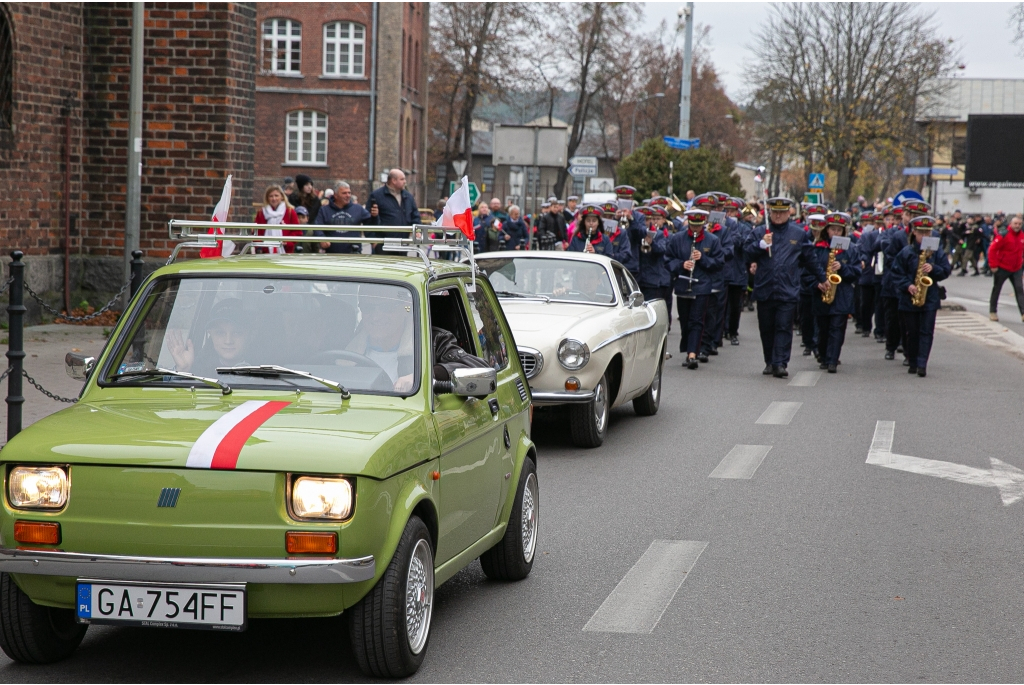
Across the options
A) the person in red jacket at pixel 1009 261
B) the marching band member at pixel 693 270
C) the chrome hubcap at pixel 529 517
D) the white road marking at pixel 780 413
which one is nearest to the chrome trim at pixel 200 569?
the chrome hubcap at pixel 529 517

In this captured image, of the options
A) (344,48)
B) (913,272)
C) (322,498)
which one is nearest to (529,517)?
(322,498)

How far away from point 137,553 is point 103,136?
14478mm

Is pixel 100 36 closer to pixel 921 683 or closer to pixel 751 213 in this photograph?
pixel 751 213

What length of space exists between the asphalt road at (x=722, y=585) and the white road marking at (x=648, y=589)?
0.02 meters

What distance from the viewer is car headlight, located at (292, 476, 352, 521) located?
173 inches

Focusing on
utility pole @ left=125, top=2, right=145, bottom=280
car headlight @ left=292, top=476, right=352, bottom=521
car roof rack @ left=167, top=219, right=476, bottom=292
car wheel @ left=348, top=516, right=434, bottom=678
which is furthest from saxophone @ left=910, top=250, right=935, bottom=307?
car headlight @ left=292, top=476, right=352, bottom=521

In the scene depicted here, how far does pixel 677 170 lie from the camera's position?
155 feet

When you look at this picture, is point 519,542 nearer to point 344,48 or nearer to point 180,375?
point 180,375

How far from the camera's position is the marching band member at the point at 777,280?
16.5 metres

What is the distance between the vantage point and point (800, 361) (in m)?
19.1

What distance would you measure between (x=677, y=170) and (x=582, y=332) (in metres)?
37.5

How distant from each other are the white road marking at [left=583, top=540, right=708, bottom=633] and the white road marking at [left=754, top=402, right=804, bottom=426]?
5.38 meters

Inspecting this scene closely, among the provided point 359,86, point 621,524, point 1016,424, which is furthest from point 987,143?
point 359,86

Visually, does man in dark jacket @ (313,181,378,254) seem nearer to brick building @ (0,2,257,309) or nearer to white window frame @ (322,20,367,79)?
brick building @ (0,2,257,309)
